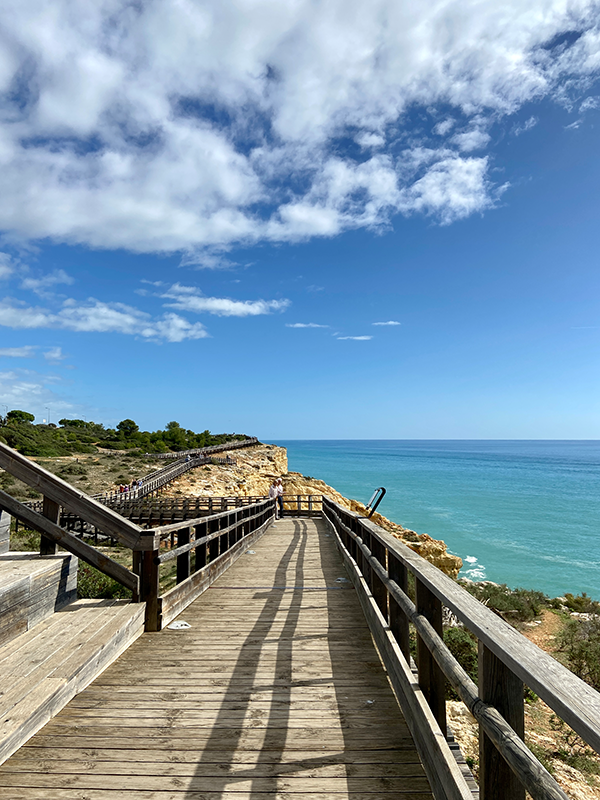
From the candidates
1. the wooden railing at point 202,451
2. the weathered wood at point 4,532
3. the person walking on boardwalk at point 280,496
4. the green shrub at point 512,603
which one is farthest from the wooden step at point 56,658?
the wooden railing at point 202,451

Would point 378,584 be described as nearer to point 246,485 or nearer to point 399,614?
point 399,614

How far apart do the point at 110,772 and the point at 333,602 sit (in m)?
3.85

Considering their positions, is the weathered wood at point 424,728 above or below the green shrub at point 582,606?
above

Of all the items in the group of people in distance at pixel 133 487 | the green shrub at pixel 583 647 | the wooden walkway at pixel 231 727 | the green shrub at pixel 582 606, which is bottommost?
the green shrub at pixel 582 606

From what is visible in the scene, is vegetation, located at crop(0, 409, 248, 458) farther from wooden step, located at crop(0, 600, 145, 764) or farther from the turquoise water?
wooden step, located at crop(0, 600, 145, 764)

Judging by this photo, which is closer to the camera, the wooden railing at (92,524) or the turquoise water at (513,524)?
the wooden railing at (92,524)

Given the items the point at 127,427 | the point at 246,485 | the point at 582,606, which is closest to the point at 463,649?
the point at 582,606

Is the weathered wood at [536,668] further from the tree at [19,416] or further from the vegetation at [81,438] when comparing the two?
the tree at [19,416]

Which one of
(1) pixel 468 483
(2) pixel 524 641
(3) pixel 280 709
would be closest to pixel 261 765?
(3) pixel 280 709

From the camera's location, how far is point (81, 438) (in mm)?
72438

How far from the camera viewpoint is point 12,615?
348cm

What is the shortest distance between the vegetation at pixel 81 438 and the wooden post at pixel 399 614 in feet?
153

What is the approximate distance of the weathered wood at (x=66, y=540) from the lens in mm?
4205

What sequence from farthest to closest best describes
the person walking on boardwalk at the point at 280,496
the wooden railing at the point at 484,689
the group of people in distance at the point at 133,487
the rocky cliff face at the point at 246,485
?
the group of people in distance at the point at 133,487
the rocky cliff face at the point at 246,485
the person walking on boardwalk at the point at 280,496
the wooden railing at the point at 484,689
